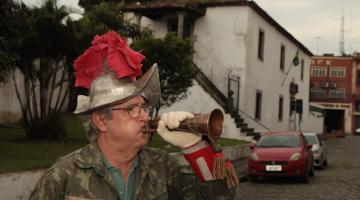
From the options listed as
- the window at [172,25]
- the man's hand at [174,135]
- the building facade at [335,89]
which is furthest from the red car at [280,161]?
the building facade at [335,89]

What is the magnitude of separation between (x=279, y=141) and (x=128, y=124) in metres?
13.9

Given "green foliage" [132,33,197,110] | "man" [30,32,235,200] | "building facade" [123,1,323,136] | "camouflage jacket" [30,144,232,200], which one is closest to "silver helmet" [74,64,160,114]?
"man" [30,32,235,200]

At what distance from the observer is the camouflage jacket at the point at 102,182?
2.76 metres

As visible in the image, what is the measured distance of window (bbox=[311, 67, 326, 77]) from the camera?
233 ft

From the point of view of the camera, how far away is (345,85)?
228 feet

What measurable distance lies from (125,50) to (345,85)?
6993cm

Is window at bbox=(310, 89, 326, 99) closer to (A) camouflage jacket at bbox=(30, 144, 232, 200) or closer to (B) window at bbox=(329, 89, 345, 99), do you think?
(B) window at bbox=(329, 89, 345, 99)

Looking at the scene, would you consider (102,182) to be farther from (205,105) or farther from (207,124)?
(205,105)

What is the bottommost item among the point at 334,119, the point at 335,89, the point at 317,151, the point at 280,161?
the point at 280,161

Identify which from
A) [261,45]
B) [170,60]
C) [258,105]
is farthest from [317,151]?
[261,45]

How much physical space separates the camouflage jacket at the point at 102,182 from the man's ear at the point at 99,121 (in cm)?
11

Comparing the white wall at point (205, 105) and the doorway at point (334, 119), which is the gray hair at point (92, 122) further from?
the doorway at point (334, 119)

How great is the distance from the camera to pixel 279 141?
1636 cm

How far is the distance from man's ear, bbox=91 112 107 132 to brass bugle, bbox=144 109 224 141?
0.49 meters
